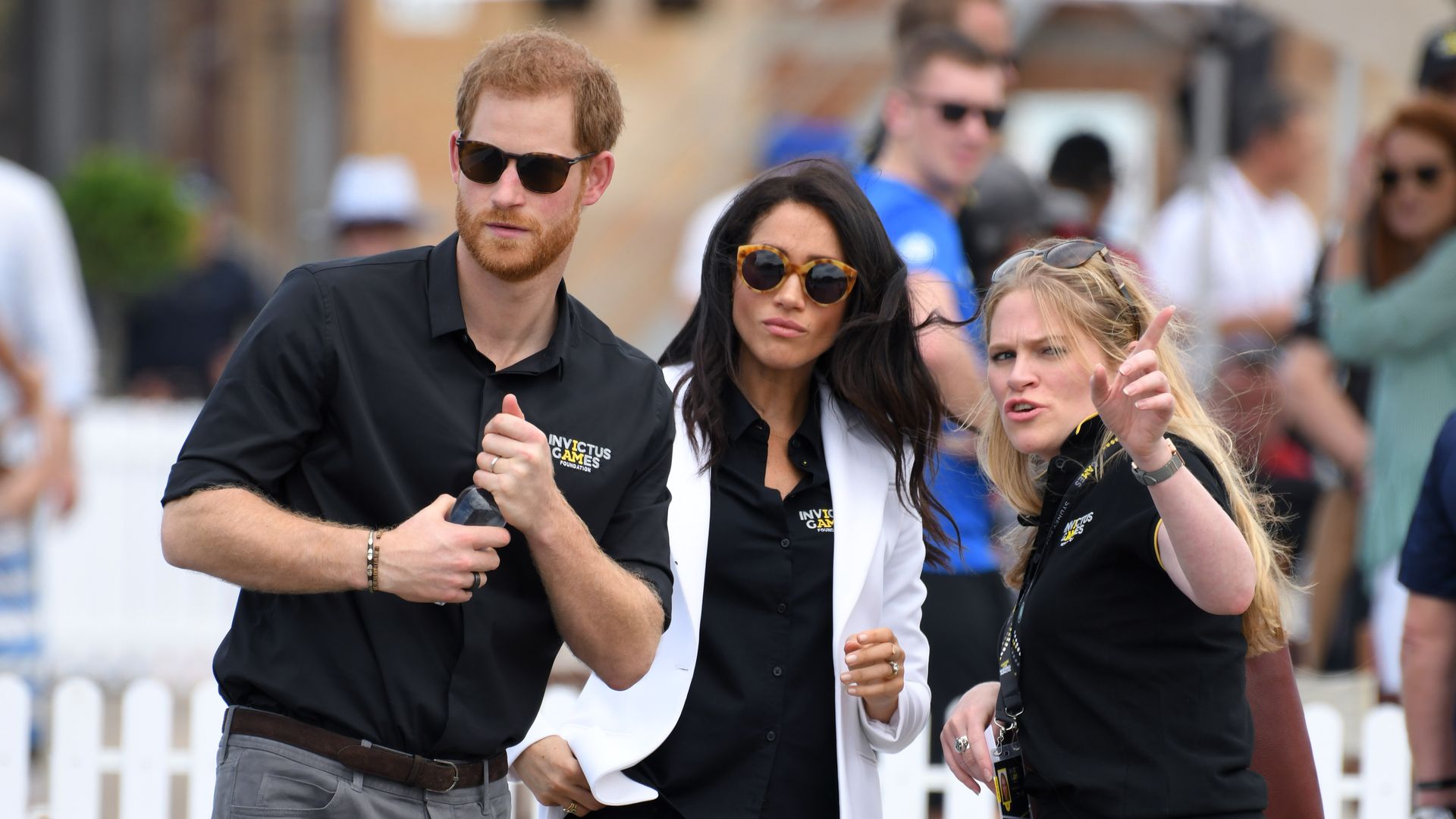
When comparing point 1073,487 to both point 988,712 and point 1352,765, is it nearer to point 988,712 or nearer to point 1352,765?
point 988,712

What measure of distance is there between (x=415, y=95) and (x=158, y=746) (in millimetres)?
15184

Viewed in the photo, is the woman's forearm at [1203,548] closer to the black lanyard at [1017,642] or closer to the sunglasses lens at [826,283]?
the black lanyard at [1017,642]

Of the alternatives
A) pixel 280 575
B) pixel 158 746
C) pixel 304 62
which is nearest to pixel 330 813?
pixel 280 575

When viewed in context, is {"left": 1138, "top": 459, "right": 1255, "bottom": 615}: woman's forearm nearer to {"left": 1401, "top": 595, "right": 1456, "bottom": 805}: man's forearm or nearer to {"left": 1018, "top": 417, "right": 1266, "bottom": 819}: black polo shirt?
{"left": 1018, "top": 417, "right": 1266, "bottom": 819}: black polo shirt

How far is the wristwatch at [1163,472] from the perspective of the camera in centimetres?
278

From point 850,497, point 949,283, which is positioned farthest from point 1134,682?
point 949,283

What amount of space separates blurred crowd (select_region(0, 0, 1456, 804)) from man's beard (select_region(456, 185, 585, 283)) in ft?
4.29

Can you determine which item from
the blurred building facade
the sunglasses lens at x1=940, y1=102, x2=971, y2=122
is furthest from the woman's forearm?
the blurred building facade

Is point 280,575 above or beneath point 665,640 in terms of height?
above

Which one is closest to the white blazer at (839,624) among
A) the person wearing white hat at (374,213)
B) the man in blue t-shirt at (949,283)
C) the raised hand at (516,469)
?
the man in blue t-shirt at (949,283)

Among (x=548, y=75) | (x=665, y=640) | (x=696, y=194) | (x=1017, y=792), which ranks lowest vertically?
(x=1017, y=792)

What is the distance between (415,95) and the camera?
19.6 metres

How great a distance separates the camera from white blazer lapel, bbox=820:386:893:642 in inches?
139

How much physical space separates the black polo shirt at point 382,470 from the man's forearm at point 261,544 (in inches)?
1.7
